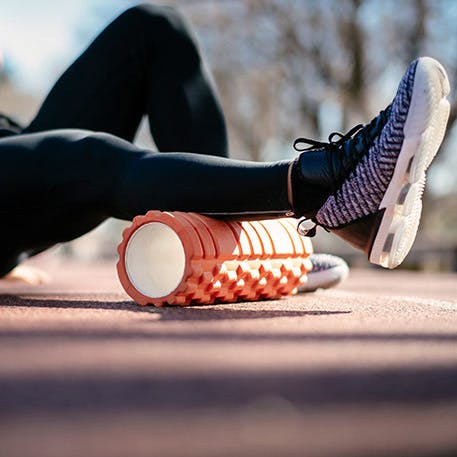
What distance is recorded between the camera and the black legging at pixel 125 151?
4.59ft

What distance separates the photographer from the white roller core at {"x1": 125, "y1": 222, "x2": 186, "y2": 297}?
5.09 feet

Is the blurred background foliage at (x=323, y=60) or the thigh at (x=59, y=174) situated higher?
the blurred background foliage at (x=323, y=60)

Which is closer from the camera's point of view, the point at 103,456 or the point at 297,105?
the point at 103,456

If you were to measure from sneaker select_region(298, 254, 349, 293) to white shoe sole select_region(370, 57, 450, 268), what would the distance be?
710 mm

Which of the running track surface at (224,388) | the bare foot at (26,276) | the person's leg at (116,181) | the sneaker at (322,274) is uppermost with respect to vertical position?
the person's leg at (116,181)

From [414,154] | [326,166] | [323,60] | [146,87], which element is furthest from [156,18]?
[323,60]

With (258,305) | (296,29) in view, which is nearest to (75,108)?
(258,305)

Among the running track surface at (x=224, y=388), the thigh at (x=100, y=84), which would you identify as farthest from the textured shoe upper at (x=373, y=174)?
the thigh at (x=100, y=84)

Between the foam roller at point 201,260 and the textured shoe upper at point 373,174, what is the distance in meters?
0.25

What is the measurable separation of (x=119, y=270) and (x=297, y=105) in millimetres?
11830

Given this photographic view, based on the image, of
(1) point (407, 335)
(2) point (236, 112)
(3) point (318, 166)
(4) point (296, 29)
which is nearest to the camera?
(1) point (407, 335)

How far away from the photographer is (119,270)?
5.14 ft

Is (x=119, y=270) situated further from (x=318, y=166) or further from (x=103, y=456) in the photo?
(x=103, y=456)

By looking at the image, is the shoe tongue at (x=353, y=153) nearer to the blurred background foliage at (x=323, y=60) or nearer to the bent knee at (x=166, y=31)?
the bent knee at (x=166, y=31)
